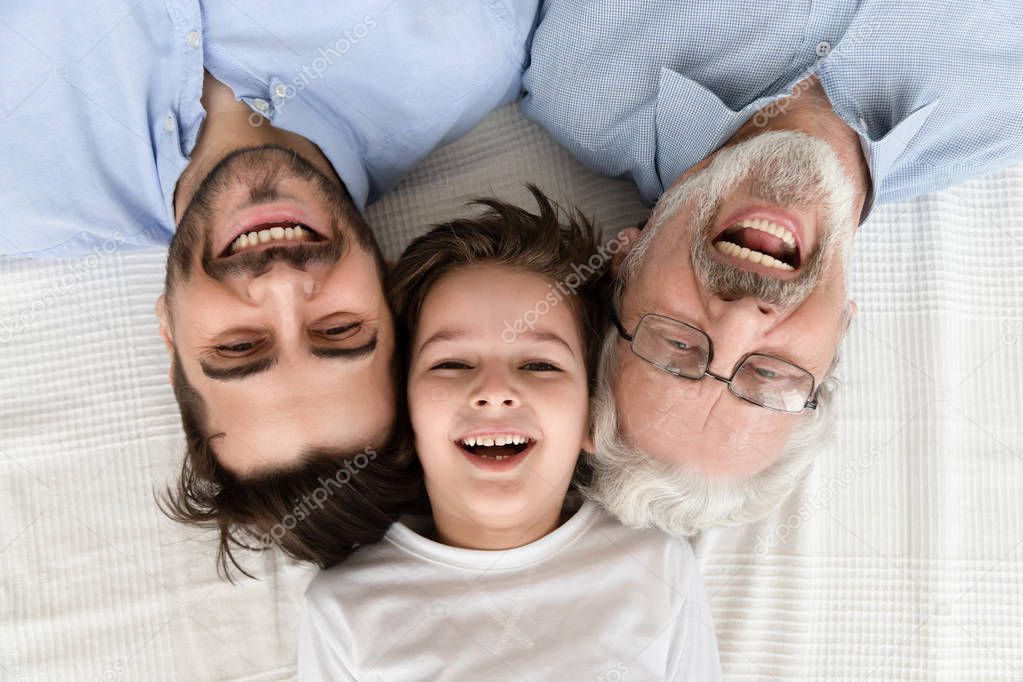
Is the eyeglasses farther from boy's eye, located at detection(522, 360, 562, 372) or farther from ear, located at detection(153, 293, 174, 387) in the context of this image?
ear, located at detection(153, 293, 174, 387)

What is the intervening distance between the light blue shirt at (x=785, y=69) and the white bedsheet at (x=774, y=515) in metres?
0.25

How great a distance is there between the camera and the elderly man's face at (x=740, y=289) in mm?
1309

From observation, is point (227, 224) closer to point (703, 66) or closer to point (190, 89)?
point (190, 89)

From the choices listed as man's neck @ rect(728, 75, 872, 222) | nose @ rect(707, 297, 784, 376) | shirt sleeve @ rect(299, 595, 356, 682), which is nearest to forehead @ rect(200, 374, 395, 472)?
shirt sleeve @ rect(299, 595, 356, 682)

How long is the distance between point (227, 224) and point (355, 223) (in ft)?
Answer: 0.68

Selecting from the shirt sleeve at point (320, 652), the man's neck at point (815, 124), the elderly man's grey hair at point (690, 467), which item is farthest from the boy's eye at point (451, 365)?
the man's neck at point (815, 124)

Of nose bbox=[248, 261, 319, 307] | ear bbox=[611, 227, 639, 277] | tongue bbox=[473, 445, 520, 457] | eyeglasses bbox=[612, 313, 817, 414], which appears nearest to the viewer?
nose bbox=[248, 261, 319, 307]

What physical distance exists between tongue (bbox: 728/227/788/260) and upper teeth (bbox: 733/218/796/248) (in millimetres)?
17

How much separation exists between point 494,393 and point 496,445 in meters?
0.17

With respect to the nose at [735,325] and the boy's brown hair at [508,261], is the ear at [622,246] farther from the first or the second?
the nose at [735,325]

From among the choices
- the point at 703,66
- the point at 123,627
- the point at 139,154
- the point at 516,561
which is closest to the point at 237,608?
the point at 123,627

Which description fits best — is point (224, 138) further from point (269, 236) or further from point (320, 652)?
point (320, 652)

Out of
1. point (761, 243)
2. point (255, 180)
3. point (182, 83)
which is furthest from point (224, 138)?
point (761, 243)

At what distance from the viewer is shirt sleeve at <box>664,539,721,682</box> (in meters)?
1.50
